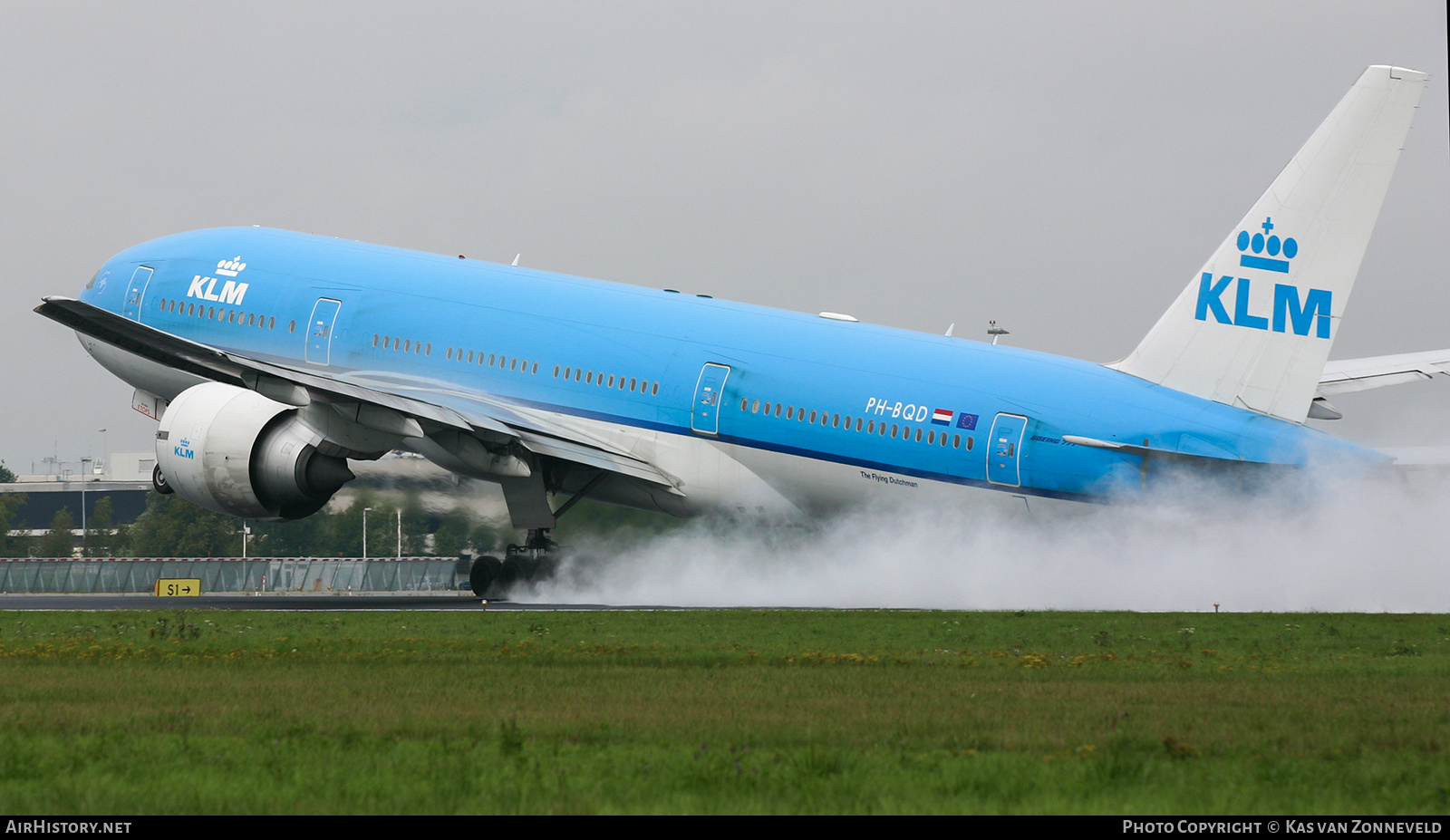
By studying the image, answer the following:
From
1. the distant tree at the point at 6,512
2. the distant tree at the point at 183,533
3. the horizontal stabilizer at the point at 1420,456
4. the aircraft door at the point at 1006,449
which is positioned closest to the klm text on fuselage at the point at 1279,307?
the horizontal stabilizer at the point at 1420,456

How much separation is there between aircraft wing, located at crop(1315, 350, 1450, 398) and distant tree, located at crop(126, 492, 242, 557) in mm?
45707

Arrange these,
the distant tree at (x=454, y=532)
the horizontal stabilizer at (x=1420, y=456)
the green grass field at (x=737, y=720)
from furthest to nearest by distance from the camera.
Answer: the distant tree at (x=454, y=532), the horizontal stabilizer at (x=1420, y=456), the green grass field at (x=737, y=720)

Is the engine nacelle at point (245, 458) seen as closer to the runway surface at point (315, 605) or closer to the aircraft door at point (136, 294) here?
the runway surface at point (315, 605)

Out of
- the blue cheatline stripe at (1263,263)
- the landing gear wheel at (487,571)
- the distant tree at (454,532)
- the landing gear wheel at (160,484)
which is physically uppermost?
the blue cheatline stripe at (1263,263)

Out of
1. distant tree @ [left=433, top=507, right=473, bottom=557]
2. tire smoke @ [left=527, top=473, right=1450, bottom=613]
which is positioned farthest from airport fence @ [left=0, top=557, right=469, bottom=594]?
tire smoke @ [left=527, top=473, right=1450, bottom=613]

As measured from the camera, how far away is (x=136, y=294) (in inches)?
1335

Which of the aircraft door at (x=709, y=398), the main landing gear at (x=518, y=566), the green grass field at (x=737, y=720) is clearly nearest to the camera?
the green grass field at (x=737, y=720)

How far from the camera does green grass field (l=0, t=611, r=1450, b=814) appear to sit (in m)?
8.28

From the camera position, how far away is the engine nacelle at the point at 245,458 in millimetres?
27484

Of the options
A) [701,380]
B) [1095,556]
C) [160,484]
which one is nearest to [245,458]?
[160,484]

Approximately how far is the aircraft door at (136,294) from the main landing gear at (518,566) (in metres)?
10.5

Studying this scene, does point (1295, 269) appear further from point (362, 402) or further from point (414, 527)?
point (414, 527)
